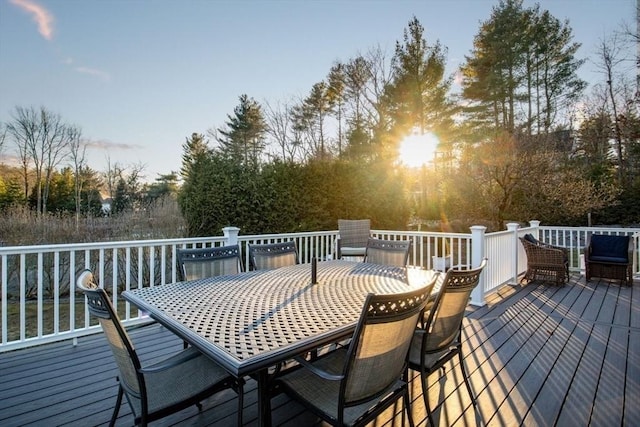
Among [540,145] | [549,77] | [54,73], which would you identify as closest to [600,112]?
[549,77]

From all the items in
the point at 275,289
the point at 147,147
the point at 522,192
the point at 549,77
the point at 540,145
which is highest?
the point at 549,77

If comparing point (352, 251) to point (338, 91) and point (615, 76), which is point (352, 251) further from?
point (615, 76)

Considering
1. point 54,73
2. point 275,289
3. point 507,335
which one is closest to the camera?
point 275,289

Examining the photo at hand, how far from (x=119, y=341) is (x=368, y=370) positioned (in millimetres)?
1188

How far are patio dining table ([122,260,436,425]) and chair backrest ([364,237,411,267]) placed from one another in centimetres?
63

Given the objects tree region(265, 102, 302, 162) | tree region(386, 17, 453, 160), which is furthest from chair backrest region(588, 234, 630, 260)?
tree region(265, 102, 302, 162)

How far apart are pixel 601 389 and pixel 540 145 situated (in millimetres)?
10447

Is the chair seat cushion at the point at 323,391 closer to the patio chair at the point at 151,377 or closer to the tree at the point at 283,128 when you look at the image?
the patio chair at the point at 151,377

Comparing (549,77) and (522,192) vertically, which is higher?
(549,77)

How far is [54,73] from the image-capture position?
8.11 m

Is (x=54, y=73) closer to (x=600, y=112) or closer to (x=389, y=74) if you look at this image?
(x=389, y=74)

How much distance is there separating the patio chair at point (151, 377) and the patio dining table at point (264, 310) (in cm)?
22

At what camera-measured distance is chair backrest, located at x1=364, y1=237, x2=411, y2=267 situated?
3680mm

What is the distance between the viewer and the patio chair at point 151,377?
149 cm
